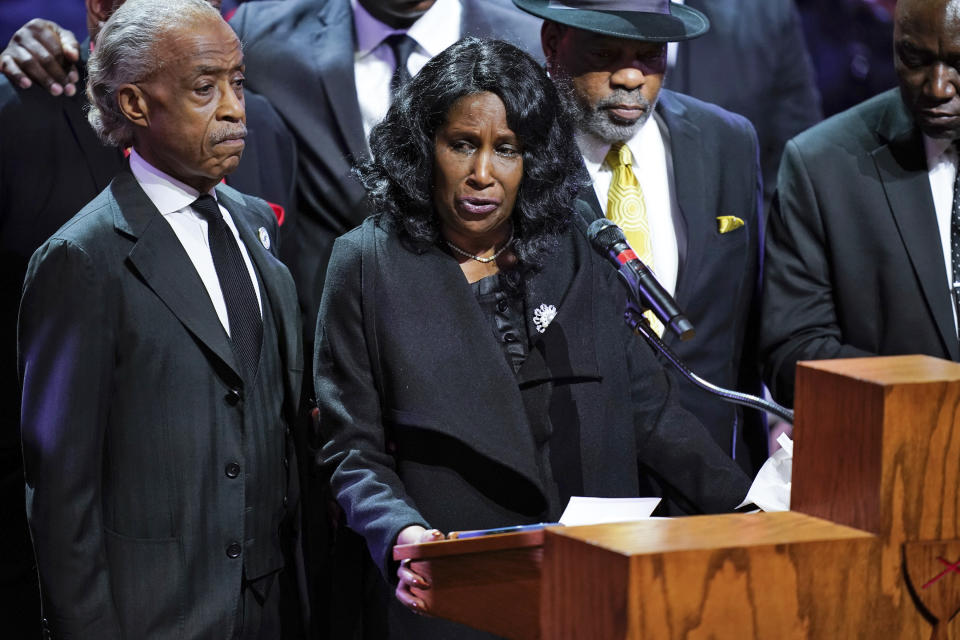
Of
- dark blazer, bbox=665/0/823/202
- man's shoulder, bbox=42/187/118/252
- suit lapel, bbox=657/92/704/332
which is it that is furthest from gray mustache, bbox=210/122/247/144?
dark blazer, bbox=665/0/823/202

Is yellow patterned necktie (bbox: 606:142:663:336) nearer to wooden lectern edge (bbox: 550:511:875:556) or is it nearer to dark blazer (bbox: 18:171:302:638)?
dark blazer (bbox: 18:171:302:638)

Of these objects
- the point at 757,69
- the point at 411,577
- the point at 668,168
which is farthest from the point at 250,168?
the point at 757,69

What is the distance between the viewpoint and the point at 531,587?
1.53m

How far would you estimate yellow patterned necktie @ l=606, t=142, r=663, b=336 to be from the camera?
3117mm

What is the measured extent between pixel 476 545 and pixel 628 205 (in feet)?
5.52

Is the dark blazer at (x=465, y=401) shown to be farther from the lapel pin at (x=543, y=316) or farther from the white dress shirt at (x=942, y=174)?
the white dress shirt at (x=942, y=174)

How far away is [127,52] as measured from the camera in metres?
2.49

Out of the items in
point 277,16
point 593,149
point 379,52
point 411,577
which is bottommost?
point 411,577

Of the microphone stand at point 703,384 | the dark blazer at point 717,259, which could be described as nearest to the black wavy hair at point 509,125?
the microphone stand at point 703,384

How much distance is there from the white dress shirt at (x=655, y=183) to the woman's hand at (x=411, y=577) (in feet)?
4.13

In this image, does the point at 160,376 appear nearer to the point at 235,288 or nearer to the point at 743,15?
the point at 235,288

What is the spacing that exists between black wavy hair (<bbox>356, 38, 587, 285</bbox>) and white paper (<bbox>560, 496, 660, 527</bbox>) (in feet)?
2.04

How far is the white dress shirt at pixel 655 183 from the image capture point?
317 centimetres

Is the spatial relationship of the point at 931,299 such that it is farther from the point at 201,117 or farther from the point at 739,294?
the point at 201,117
